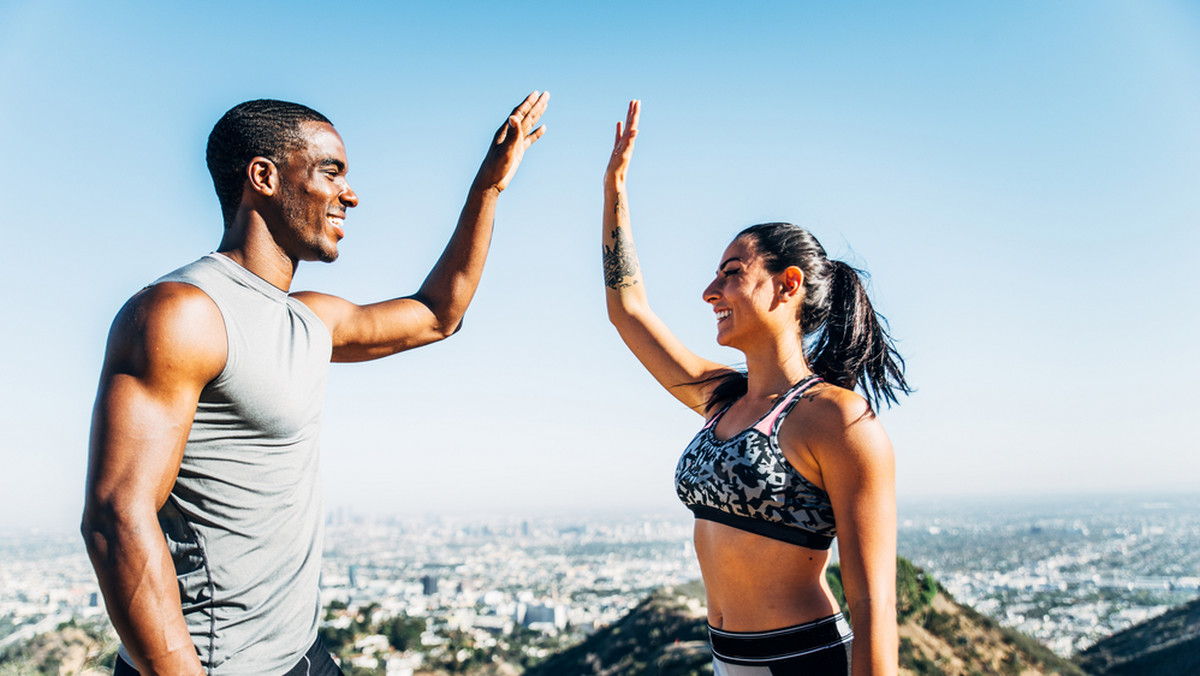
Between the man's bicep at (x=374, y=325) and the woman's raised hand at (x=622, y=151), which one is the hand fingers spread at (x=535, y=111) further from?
the man's bicep at (x=374, y=325)

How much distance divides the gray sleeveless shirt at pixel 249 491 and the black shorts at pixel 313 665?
36 millimetres

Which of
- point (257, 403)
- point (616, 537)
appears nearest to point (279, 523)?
point (257, 403)

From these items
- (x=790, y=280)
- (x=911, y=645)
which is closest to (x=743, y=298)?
(x=790, y=280)

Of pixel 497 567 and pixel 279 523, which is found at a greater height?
pixel 279 523

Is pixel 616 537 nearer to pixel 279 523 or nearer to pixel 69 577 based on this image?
pixel 69 577

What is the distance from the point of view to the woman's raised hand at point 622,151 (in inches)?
146

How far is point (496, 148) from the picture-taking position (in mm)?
3070

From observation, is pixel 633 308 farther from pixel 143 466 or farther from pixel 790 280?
pixel 143 466

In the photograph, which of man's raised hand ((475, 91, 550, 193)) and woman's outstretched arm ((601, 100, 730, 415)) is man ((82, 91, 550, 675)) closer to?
man's raised hand ((475, 91, 550, 193))

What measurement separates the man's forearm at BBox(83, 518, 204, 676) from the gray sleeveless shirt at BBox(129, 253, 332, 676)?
0.69ft

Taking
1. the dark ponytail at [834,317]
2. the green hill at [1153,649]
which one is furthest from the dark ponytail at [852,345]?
the green hill at [1153,649]

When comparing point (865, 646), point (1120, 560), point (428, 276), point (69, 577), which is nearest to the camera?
point (865, 646)

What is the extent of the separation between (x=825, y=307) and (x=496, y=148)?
1.47 metres

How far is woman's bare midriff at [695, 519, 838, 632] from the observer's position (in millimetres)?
2504
